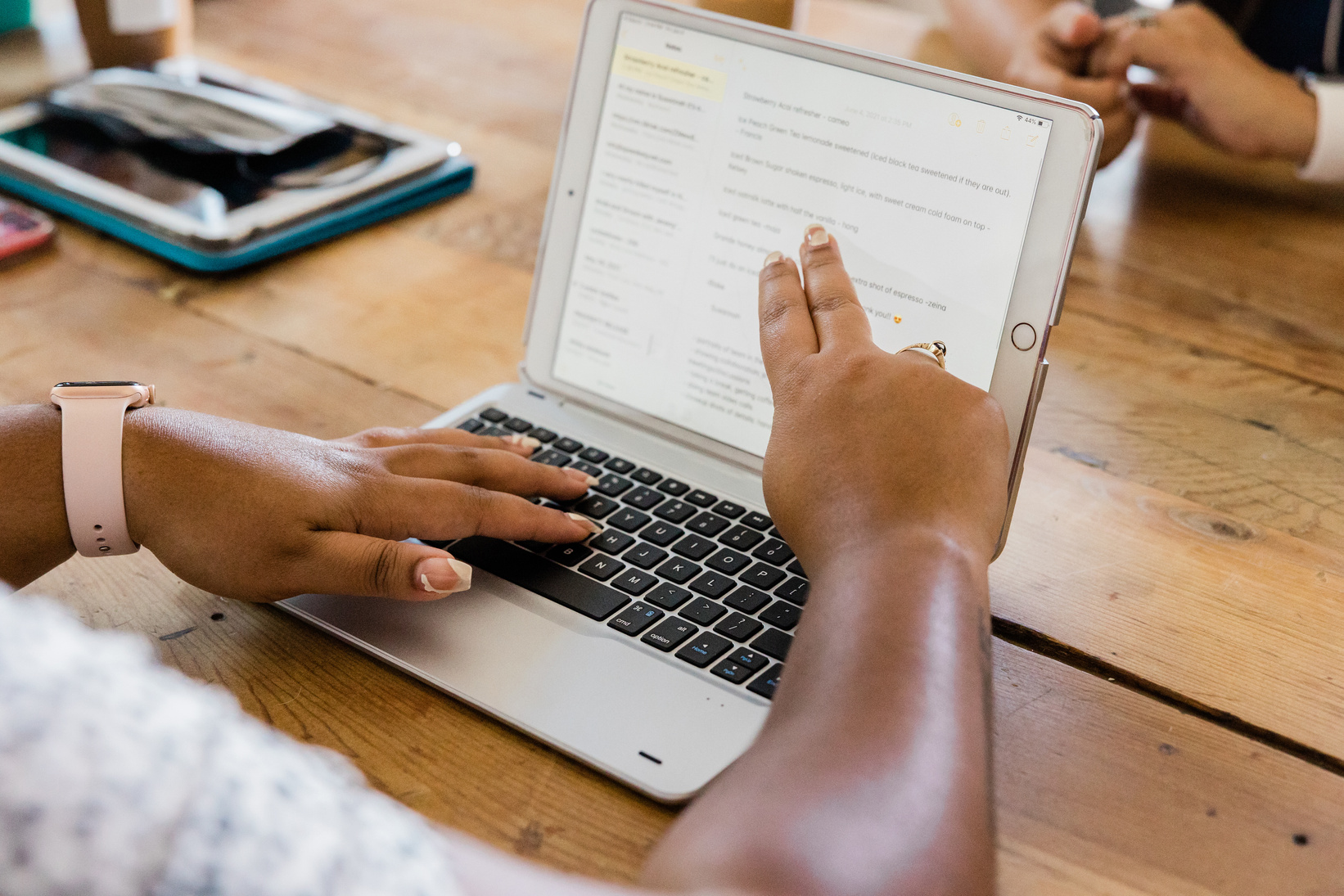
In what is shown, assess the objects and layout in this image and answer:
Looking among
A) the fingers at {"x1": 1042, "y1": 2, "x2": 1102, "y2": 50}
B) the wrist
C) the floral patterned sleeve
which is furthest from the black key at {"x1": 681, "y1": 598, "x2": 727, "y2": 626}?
the wrist

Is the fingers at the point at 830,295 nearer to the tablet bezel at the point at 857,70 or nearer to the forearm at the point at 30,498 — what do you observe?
the tablet bezel at the point at 857,70

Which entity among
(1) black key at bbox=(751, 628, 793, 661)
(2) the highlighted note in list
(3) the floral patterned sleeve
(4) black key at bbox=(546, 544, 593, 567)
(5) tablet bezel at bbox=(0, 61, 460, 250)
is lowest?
(4) black key at bbox=(546, 544, 593, 567)

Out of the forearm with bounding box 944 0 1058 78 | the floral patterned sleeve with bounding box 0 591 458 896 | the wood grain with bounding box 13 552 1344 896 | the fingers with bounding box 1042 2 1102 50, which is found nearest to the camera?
the floral patterned sleeve with bounding box 0 591 458 896

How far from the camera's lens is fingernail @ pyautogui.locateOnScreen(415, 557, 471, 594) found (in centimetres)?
54

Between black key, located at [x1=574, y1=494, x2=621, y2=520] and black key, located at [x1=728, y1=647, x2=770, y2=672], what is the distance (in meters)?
0.14

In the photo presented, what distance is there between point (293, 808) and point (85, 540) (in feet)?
1.13

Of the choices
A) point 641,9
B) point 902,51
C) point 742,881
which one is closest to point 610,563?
point 742,881

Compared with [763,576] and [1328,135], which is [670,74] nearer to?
[763,576]

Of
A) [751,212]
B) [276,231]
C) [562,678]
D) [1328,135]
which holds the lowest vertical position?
[562,678]

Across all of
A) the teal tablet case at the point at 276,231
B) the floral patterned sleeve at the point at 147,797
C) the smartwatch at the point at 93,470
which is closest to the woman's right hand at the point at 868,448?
the floral patterned sleeve at the point at 147,797

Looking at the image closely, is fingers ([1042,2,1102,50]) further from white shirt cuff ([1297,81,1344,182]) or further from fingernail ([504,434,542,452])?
fingernail ([504,434,542,452])

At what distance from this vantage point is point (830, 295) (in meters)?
0.57

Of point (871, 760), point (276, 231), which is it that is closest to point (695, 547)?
point (871, 760)

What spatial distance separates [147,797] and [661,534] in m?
0.37
